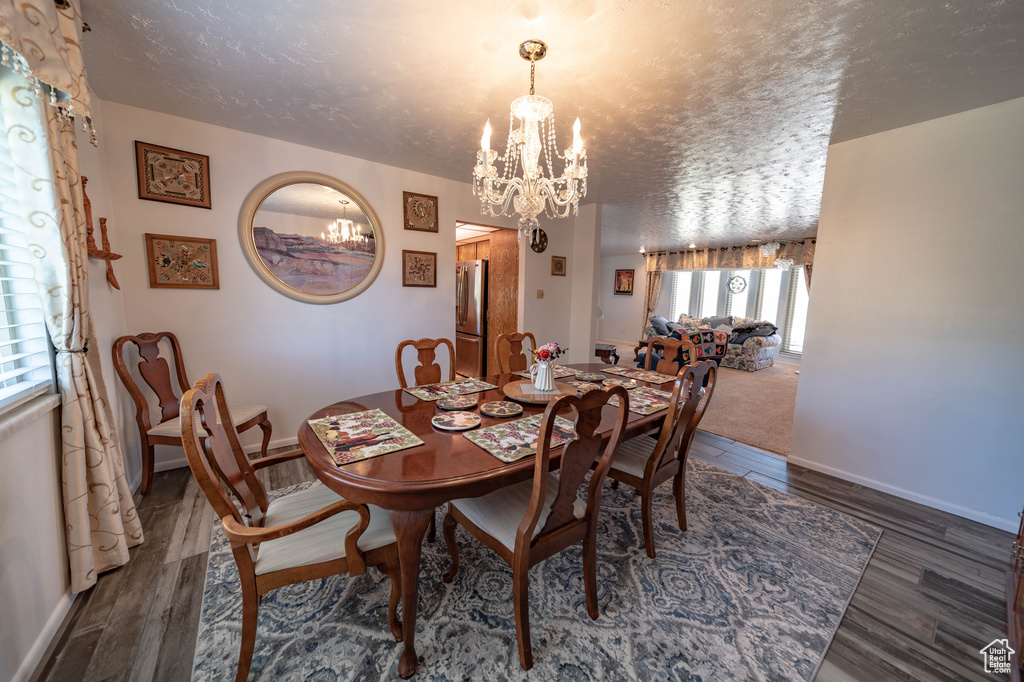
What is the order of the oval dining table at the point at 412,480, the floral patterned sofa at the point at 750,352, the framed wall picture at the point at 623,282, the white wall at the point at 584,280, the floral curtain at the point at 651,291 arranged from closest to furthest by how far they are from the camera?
the oval dining table at the point at 412,480
the white wall at the point at 584,280
the floral patterned sofa at the point at 750,352
the floral curtain at the point at 651,291
the framed wall picture at the point at 623,282

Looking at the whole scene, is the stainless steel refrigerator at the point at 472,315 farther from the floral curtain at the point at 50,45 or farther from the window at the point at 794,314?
the window at the point at 794,314

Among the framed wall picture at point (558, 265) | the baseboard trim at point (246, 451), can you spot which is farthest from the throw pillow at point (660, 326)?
the baseboard trim at point (246, 451)

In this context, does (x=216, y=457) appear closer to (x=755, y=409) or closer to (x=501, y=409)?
(x=501, y=409)

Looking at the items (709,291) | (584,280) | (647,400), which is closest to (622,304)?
(709,291)

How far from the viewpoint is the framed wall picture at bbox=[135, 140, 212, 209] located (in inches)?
89.8

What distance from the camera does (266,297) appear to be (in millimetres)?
2738

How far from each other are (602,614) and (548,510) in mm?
552

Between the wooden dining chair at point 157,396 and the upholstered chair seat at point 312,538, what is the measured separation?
1104mm

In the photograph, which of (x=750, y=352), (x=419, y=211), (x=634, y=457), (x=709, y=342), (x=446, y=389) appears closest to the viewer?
(x=634, y=457)

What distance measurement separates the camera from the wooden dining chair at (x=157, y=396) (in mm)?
2152

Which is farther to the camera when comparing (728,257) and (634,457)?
(728,257)

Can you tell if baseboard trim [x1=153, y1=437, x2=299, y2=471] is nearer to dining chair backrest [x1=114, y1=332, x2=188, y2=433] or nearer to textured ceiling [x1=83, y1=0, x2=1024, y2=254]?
dining chair backrest [x1=114, y1=332, x2=188, y2=433]

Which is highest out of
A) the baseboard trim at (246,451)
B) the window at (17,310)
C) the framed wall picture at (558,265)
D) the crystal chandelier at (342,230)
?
the crystal chandelier at (342,230)

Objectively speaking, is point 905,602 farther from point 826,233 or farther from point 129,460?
point 129,460
